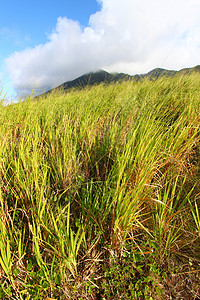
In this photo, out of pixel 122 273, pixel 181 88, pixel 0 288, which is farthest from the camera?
pixel 181 88

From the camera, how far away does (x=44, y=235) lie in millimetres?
864

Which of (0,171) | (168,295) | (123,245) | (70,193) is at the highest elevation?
(0,171)

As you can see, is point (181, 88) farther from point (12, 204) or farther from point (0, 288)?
point (0, 288)

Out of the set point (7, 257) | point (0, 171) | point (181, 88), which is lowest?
point (7, 257)

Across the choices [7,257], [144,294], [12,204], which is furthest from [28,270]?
[144,294]

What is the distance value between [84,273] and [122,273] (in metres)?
0.21

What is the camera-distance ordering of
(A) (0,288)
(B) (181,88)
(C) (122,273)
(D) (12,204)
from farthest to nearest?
(B) (181,88) < (D) (12,204) < (C) (122,273) < (A) (0,288)

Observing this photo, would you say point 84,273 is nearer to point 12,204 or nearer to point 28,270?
point 28,270

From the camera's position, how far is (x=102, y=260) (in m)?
0.85

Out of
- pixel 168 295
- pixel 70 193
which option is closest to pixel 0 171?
pixel 70 193

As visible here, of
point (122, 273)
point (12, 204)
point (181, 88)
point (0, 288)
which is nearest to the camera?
point (0, 288)

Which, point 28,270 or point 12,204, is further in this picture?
point 12,204

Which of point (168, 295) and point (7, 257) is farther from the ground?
point (7, 257)

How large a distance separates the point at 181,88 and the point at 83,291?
9.40ft
